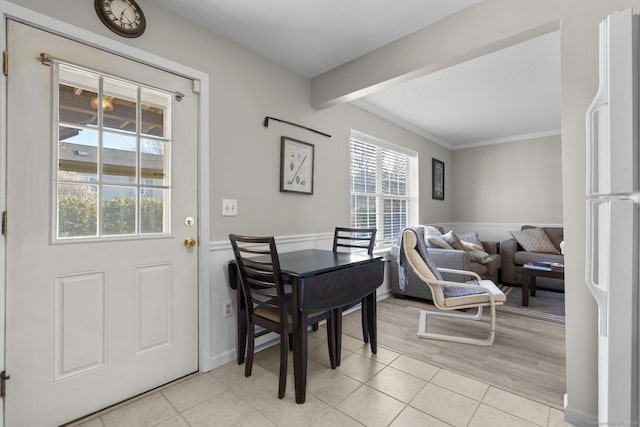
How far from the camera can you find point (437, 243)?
375 cm

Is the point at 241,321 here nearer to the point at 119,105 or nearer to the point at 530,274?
the point at 119,105

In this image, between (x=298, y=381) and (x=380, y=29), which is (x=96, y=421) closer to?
(x=298, y=381)

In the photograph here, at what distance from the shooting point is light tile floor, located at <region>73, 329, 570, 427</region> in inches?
60.6

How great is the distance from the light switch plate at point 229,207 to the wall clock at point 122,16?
Answer: 3.75 ft

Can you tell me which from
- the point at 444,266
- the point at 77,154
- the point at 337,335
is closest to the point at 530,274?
the point at 444,266

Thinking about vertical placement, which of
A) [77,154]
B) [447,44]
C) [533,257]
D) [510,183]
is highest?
[447,44]

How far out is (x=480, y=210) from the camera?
5.43 meters

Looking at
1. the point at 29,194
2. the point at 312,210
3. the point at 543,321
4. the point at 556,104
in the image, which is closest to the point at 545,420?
the point at 543,321

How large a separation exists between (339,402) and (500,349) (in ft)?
4.83

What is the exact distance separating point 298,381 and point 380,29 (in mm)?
2376

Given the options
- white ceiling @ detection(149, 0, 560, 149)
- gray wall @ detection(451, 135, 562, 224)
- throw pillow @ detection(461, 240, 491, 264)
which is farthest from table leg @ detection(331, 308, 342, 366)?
gray wall @ detection(451, 135, 562, 224)

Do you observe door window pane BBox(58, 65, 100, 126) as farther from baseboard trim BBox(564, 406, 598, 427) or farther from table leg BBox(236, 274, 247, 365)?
baseboard trim BBox(564, 406, 598, 427)

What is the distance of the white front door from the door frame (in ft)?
0.10

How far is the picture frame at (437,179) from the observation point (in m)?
5.04
